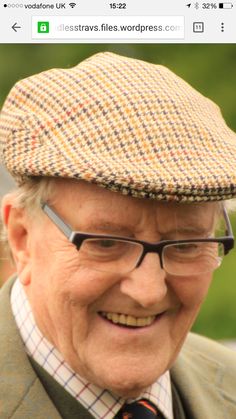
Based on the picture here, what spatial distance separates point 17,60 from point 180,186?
2.91 metres

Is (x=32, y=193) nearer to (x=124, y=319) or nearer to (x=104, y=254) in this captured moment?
(x=104, y=254)

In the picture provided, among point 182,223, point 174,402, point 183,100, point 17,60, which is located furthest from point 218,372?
point 17,60

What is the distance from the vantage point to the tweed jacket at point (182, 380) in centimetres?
223

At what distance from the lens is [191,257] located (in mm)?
2260

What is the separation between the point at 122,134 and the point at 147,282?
36 cm

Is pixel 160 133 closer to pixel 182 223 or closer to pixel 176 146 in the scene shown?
pixel 176 146

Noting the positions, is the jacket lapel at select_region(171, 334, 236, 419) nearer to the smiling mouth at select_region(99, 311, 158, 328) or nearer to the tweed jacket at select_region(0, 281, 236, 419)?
the tweed jacket at select_region(0, 281, 236, 419)

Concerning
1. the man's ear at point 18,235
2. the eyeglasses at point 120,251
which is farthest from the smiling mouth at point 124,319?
the man's ear at point 18,235

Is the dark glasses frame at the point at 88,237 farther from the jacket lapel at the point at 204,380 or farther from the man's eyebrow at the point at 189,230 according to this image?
the jacket lapel at the point at 204,380

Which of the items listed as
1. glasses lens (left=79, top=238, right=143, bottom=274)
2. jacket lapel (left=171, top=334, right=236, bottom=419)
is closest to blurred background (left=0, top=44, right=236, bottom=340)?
jacket lapel (left=171, top=334, right=236, bottom=419)

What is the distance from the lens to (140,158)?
2117mm
